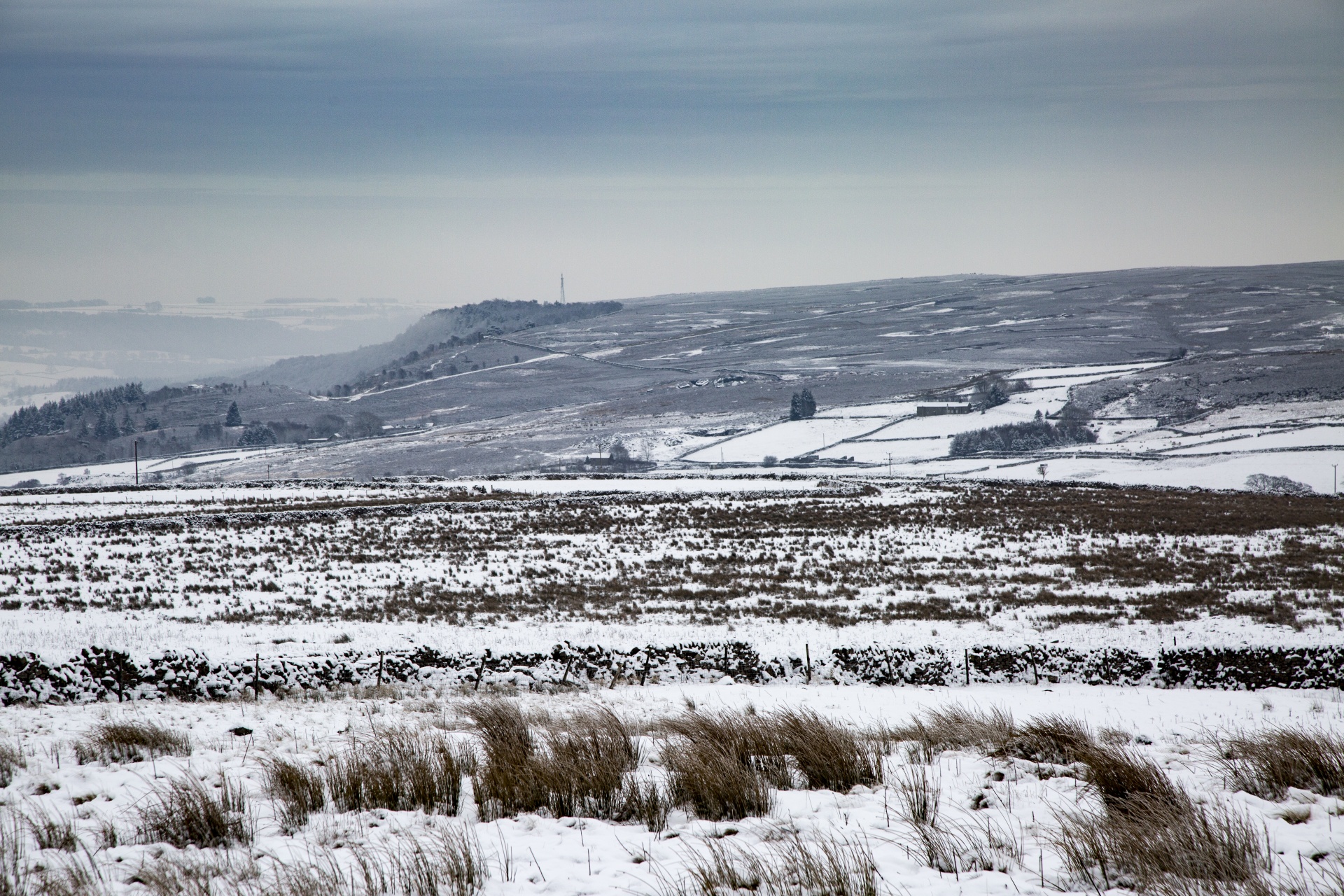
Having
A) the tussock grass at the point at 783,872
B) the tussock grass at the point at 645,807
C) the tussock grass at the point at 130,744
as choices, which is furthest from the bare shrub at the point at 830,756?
the tussock grass at the point at 130,744

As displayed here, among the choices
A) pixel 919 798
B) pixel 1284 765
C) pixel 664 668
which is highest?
pixel 919 798

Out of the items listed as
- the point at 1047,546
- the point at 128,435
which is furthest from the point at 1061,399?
the point at 128,435

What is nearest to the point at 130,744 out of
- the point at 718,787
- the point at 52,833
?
the point at 52,833

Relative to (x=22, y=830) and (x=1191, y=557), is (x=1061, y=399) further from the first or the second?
(x=22, y=830)

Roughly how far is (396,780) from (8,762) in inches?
146

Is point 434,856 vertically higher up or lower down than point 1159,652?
higher up

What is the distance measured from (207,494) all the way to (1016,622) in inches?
1972

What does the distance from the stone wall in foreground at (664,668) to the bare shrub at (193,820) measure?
26.6 feet

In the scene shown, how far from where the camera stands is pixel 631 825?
19.9 ft

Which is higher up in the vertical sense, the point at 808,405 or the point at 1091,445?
the point at 808,405

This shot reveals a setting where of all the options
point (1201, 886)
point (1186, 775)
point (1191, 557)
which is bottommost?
point (1191, 557)

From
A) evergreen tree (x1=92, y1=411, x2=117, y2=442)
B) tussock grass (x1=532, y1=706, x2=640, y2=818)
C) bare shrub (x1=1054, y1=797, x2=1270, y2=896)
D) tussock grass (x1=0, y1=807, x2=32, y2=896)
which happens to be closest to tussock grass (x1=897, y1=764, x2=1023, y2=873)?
bare shrub (x1=1054, y1=797, x2=1270, y2=896)

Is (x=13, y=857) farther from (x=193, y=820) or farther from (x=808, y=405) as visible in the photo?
(x=808, y=405)

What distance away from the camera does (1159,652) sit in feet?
55.3
